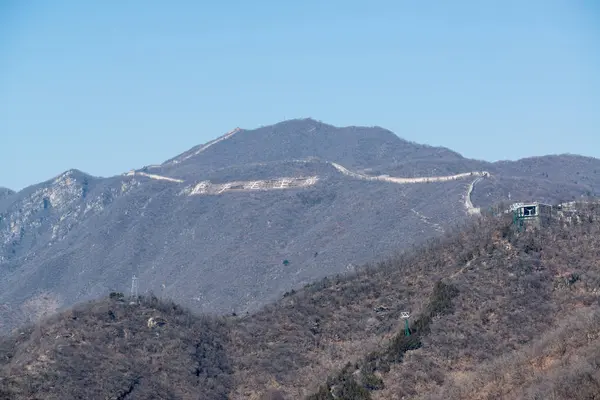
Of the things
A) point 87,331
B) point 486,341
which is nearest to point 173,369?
point 87,331

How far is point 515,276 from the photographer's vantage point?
210 ft

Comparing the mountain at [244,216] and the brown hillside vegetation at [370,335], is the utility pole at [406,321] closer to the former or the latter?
the brown hillside vegetation at [370,335]

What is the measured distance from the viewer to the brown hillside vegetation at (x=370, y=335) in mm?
54125

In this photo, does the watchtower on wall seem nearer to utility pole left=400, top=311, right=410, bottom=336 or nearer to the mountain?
utility pole left=400, top=311, right=410, bottom=336

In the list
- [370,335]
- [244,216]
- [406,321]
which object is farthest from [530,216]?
[244,216]

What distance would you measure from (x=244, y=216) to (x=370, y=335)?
3017 inches

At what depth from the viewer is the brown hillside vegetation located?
54.1m

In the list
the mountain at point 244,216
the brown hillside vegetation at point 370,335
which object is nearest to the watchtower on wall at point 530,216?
the brown hillside vegetation at point 370,335

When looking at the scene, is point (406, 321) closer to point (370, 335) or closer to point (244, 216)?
point (370, 335)

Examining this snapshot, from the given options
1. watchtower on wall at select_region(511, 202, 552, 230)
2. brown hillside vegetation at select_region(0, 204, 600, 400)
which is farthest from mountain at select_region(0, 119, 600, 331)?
brown hillside vegetation at select_region(0, 204, 600, 400)

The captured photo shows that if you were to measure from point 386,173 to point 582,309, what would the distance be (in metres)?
91.8

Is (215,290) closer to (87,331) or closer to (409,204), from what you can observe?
(409,204)

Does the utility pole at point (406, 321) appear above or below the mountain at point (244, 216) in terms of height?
below

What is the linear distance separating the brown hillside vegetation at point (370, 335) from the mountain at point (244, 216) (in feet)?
90.4
